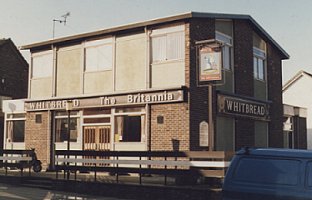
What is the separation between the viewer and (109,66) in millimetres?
19844

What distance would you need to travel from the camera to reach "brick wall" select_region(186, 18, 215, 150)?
665 inches

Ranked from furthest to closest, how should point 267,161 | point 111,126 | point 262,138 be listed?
point 262,138 < point 111,126 < point 267,161

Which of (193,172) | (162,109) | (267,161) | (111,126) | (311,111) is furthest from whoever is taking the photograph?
(311,111)

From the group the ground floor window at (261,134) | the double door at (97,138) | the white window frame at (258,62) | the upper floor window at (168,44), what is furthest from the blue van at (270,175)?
the white window frame at (258,62)

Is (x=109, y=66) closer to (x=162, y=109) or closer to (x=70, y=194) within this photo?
(x=162, y=109)

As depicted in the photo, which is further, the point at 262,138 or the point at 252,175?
the point at 262,138

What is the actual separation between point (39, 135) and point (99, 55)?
5.13 metres

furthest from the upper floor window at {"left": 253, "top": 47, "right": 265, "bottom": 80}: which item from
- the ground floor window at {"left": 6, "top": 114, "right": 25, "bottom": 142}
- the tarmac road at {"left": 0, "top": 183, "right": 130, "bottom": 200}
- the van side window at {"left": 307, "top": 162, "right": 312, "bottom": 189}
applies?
the van side window at {"left": 307, "top": 162, "right": 312, "bottom": 189}

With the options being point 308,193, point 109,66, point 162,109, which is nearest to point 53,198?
point 162,109

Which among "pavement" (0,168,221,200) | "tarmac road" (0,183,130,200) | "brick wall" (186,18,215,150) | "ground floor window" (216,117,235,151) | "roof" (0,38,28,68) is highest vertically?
"roof" (0,38,28,68)

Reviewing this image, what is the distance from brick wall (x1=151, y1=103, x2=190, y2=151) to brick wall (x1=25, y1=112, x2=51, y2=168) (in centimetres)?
636

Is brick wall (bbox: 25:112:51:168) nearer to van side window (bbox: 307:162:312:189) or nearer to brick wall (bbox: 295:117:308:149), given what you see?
brick wall (bbox: 295:117:308:149)

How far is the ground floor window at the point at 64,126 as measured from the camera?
20.7 meters

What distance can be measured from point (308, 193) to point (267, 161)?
77 centimetres
